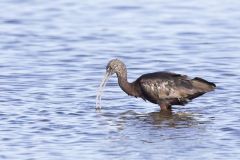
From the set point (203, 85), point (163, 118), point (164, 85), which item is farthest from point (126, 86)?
point (203, 85)

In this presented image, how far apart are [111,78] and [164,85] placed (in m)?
2.65

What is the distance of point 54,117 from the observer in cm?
1520

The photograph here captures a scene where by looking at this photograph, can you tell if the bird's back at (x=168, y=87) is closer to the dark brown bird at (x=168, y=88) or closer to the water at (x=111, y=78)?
the dark brown bird at (x=168, y=88)

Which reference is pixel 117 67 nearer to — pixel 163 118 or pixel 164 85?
pixel 164 85

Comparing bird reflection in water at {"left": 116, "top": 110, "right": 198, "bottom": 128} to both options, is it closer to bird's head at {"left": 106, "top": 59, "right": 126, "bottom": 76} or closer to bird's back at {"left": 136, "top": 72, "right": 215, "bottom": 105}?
bird's back at {"left": 136, "top": 72, "right": 215, "bottom": 105}

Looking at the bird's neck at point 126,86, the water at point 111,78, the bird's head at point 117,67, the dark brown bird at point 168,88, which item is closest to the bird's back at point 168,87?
the dark brown bird at point 168,88

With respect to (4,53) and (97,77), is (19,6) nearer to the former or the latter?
(4,53)

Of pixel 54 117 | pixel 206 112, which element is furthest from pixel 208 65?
pixel 54 117

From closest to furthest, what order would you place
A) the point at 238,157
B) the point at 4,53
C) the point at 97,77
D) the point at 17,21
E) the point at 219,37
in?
1. the point at 238,157
2. the point at 97,77
3. the point at 4,53
4. the point at 219,37
5. the point at 17,21

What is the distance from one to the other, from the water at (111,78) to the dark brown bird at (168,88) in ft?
0.81

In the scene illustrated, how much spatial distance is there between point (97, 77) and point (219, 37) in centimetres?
465

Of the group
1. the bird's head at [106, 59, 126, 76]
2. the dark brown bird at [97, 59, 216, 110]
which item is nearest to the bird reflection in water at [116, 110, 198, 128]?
the dark brown bird at [97, 59, 216, 110]

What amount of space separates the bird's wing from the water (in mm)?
307

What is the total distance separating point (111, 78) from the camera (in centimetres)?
1853
